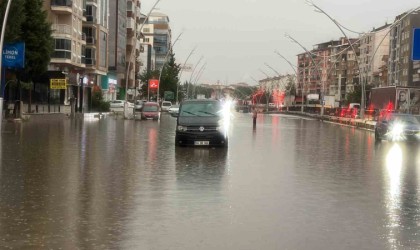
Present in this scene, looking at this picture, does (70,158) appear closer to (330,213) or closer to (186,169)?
(186,169)

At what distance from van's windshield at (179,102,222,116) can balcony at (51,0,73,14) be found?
41628mm

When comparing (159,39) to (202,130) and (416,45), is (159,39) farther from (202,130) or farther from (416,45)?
(202,130)

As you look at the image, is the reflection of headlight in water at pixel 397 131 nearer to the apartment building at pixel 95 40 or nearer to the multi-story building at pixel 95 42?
the multi-story building at pixel 95 42

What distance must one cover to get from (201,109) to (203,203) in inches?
552

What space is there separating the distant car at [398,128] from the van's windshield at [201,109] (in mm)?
11787

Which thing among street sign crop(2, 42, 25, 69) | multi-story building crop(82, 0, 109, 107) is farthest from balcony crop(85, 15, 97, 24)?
street sign crop(2, 42, 25, 69)

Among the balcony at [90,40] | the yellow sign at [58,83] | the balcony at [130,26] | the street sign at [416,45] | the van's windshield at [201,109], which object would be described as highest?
the balcony at [130,26]

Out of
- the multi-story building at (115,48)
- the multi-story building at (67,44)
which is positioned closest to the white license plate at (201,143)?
the multi-story building at (67,44)

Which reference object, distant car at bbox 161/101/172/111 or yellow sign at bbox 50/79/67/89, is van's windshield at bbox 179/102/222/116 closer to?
yellow sign at bbox 50/79/67/89

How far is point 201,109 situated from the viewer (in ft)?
78.7

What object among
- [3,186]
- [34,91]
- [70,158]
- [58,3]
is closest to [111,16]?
[58,3]

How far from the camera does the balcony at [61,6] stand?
62375 millimetres

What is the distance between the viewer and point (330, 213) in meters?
9.40

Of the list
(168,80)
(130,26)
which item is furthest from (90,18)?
(168,80)
